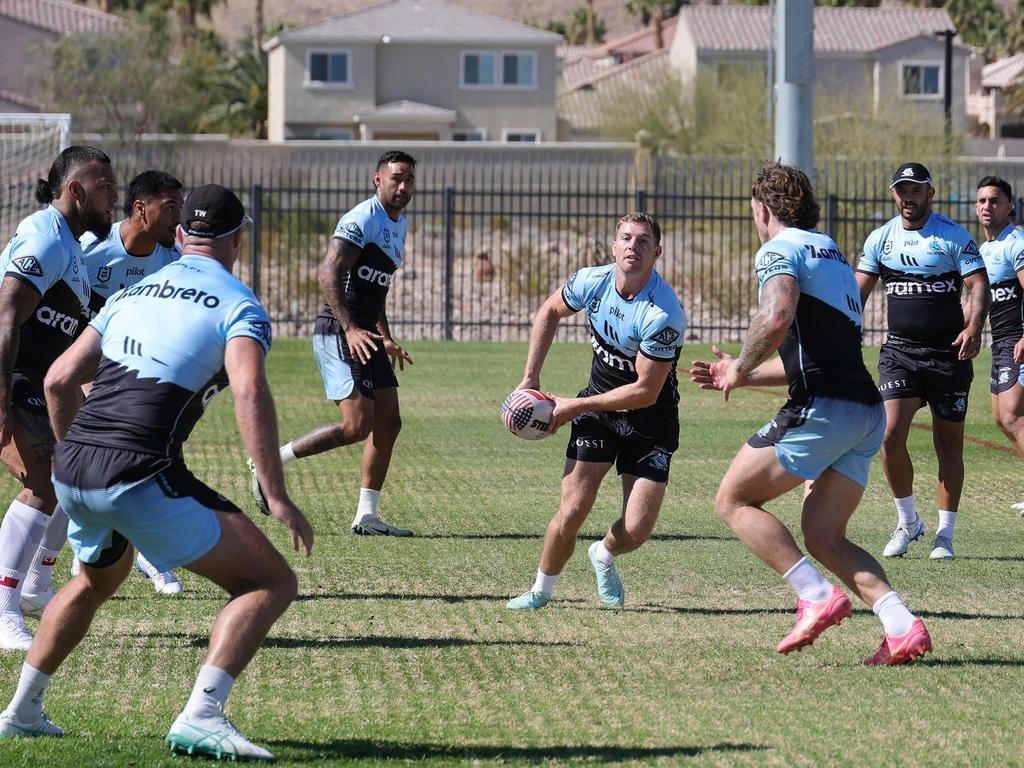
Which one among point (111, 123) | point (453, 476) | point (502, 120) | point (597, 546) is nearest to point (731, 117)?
point (502, 120)

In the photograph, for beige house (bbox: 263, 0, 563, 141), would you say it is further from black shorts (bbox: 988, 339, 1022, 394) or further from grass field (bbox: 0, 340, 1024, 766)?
grass field (bbox: 0, 340, 1024, 766)

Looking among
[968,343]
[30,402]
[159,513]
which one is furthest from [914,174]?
[159,513]

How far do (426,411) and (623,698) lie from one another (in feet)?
34.3

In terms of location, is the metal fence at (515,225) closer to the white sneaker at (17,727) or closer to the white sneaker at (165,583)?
the white sneaker at (165,583)

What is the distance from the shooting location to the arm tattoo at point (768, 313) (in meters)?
6.17

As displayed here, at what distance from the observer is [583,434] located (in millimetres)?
7449

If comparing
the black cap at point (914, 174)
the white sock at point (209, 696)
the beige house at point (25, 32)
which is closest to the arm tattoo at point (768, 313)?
the white sock at point (209, 696)

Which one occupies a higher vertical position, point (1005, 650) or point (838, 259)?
point (838, 259)

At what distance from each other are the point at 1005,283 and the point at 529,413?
458 cm

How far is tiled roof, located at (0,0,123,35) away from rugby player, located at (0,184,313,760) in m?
61.1

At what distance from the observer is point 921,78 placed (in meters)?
67.7

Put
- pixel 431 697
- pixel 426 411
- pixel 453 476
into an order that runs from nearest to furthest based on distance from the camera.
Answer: pixel 431 697 → pixel 453 476 → pixel 426 411

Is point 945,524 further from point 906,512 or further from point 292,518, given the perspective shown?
point 292,518

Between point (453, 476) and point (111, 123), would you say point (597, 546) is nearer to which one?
point (453, 476)
